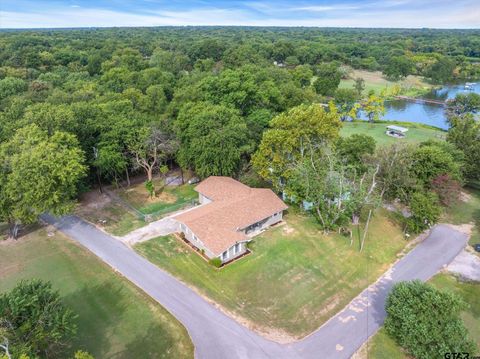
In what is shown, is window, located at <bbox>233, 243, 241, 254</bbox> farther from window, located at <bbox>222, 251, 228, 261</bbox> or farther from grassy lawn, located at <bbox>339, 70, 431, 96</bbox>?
grassy lawn, located at <bbox>339, 70, 431, 96</bbox>

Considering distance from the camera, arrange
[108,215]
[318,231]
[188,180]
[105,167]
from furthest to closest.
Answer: [188,180] < [105,167] < [108,215] < [318,231]

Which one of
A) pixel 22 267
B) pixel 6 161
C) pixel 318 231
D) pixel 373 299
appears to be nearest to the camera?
pixel 373 299

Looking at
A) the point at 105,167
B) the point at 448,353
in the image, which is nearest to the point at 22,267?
the point at 105,167

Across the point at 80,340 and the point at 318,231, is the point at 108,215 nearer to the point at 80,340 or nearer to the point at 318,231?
the point at 80,340

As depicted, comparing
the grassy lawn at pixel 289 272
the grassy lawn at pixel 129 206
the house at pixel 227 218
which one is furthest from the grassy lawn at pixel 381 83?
the grassy lawn at pixel 289 272

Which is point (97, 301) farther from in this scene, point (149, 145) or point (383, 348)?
point (149, 145)

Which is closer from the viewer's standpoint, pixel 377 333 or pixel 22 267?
pixel 377 333
